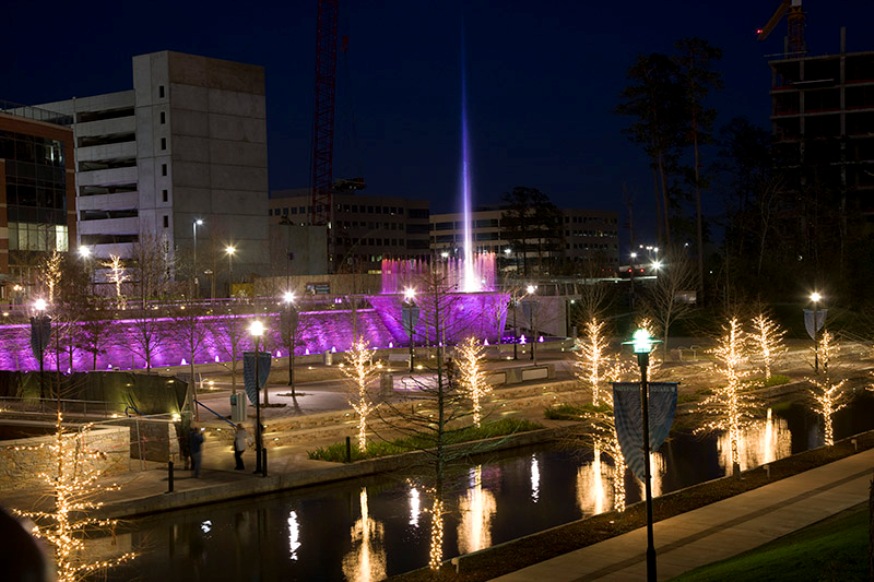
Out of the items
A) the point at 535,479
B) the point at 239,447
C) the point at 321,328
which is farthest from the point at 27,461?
the point at 321,328

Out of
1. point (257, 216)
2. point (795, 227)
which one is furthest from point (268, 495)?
point (795, 227)

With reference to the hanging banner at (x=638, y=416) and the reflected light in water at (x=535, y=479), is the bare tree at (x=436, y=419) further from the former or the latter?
the hanging banner at (x=638, y=416)

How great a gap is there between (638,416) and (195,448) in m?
13.1

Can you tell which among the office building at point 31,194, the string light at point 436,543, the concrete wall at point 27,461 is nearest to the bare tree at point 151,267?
the office building at point 31,194

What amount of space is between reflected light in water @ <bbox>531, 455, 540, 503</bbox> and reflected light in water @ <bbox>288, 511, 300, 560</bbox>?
250 inches

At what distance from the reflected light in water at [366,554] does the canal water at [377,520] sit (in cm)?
2

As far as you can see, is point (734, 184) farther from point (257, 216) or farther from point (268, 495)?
point (268, 495)

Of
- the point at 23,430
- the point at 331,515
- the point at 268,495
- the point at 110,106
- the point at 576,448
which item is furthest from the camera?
the point at 110,106

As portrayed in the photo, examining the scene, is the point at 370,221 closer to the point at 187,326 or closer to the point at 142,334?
the point at 187,326

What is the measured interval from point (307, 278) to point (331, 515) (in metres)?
60.5

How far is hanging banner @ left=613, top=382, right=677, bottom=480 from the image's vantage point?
17.5 meters

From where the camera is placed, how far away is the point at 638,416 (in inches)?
714

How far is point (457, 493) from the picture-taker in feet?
86.0

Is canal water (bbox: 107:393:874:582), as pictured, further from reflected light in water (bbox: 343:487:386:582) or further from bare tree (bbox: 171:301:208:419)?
bare tree (bbox: 171:301:208:419)
